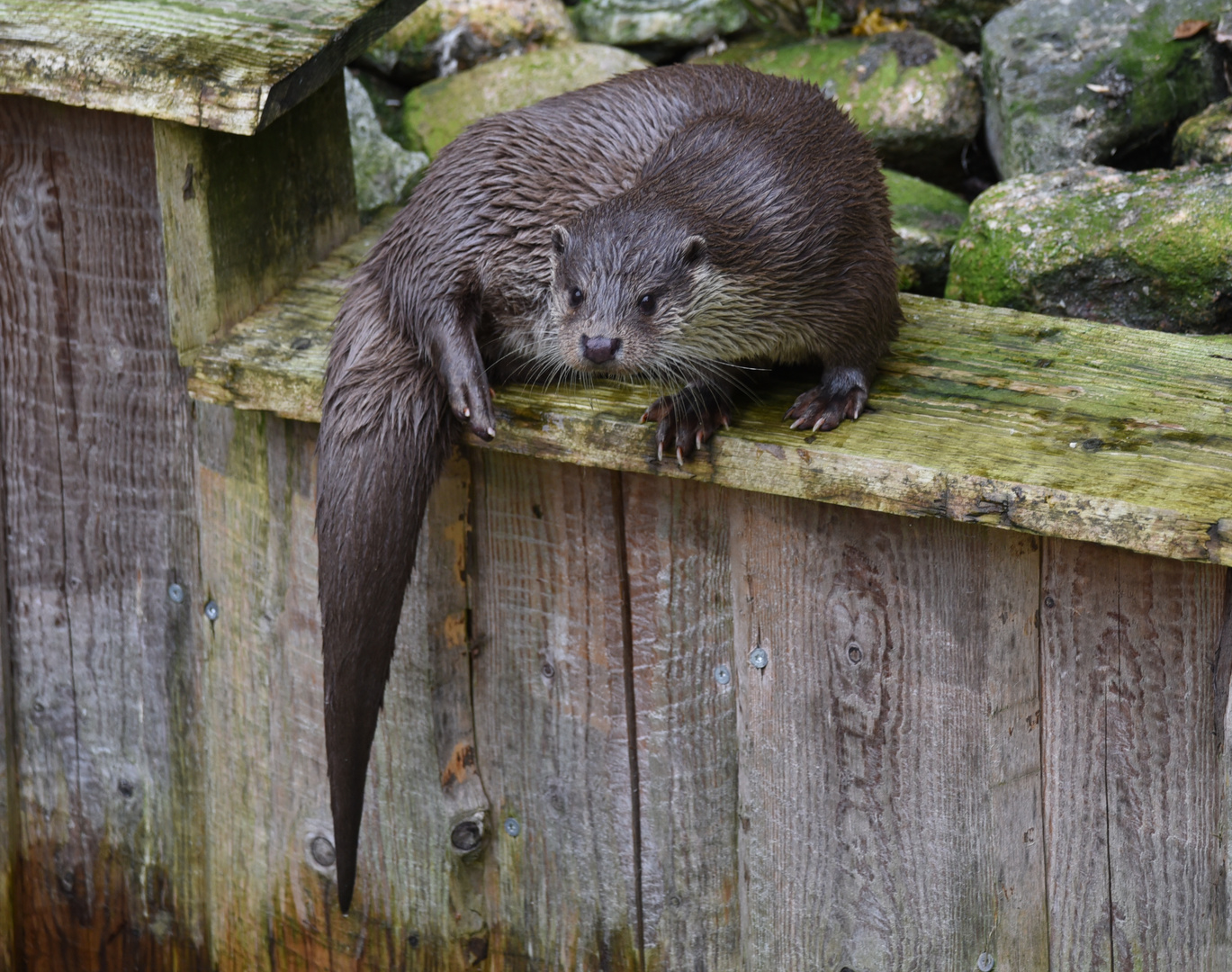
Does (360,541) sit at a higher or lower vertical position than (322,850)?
higher

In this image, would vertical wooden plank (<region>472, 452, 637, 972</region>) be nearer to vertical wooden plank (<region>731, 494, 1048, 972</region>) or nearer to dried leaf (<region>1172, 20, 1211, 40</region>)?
vertical wooden plank (<region>731, 494, 1048, 972</region>)

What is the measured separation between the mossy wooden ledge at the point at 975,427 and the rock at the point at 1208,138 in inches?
24.3

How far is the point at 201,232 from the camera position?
2.38 m

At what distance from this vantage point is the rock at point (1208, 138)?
8.75 feet

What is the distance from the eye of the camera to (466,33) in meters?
3.53

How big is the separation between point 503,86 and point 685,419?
1.61 m

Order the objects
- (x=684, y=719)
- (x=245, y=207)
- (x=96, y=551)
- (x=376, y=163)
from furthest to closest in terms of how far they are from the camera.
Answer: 1. (x=376, y=163)
2. (x=96, y=551)
3. (x=245, y=207)
4. (x=684, y=719)

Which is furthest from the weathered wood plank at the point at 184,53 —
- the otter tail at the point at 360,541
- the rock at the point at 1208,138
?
the rock at the point at 1208,138

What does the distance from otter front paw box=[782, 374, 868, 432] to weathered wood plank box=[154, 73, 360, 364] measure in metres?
0.99

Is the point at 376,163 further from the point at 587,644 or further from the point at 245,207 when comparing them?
the point at 587,644

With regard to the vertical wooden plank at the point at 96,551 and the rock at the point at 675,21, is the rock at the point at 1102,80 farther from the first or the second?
the vertical wooden plank at the point at 96,551

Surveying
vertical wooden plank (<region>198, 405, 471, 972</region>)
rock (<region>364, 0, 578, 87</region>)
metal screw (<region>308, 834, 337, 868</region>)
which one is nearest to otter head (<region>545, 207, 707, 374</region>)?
vertical wooden plank (<region>198, 405, 471, 972</region>)

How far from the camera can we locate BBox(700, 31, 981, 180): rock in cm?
308

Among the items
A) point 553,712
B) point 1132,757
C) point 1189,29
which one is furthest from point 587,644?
point 1189,29
